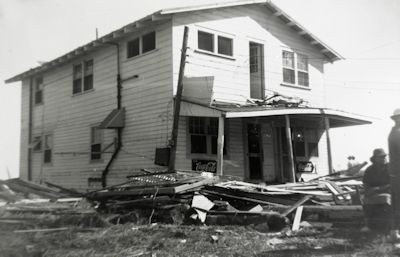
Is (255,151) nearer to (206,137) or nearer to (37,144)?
(206,137)

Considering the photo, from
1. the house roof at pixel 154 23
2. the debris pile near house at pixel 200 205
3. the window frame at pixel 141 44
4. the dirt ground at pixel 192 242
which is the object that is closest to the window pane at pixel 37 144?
the house roof at pixel 154 23

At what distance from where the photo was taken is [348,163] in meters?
21.0

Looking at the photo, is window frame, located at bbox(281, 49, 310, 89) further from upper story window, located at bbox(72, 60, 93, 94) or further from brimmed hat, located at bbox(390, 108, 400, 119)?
brimmed hat, located at bbox(390, 108, 400, 119)

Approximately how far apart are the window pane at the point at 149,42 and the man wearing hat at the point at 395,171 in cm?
1025

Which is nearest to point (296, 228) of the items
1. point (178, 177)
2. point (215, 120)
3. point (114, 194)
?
point (178, 177)

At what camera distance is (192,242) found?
7.12 meters

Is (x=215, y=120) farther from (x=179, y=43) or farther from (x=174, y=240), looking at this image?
(x=174, y=240)

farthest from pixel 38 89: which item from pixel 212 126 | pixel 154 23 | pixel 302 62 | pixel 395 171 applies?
pixel 395 171

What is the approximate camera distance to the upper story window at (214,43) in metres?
15.5

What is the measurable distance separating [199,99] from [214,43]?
2.90 metres

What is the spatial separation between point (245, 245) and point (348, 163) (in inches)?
616

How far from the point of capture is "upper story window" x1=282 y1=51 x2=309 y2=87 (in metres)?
18.3

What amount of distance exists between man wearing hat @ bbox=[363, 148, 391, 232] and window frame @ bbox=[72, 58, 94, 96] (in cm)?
1353

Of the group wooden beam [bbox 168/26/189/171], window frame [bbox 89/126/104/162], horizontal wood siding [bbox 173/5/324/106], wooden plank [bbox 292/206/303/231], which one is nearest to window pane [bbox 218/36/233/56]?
horizontal wood siding [bbox 173/5/324/106]
